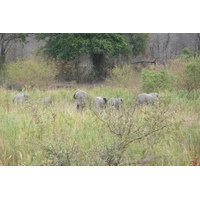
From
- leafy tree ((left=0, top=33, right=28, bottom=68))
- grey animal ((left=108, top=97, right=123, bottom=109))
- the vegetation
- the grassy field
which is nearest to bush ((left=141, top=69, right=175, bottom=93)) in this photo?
grey animal ((left=108, top=97, right=123, bottom=109))

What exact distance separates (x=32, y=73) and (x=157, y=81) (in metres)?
5.28

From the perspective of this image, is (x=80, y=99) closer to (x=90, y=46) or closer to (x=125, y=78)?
(x=125, y=78)

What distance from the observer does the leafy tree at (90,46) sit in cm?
1112

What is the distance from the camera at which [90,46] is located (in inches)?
490

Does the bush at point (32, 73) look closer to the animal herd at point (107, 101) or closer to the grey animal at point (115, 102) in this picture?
the animal herd at point (107, 101)

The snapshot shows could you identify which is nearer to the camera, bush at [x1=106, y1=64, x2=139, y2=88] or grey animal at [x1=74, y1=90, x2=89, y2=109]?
grey animal at [x1=74, y1=90, x2=89, y2=109]

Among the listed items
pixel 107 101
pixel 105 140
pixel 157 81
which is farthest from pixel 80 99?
pixel 105 140

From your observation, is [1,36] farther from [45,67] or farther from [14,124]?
[14,124]

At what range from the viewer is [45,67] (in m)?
10.6

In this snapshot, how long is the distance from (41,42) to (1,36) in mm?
3078

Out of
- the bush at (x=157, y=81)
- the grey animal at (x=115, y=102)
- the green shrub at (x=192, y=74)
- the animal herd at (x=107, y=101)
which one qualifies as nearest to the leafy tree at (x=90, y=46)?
the bush at (x=157, y=81)

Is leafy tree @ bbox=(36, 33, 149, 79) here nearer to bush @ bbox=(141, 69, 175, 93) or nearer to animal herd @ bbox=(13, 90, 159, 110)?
bush @ bbox=(141, 69, 175, 93)

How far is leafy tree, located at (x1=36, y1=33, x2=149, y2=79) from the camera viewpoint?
1112 cm
